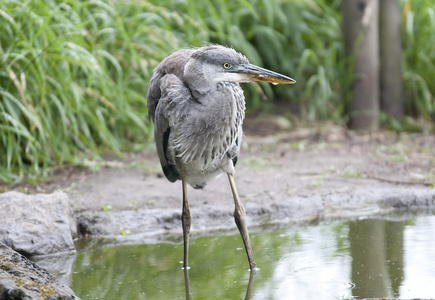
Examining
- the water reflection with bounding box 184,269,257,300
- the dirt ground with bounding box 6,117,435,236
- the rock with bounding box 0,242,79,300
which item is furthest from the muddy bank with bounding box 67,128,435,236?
the rock with bounding box 0,242,79,300

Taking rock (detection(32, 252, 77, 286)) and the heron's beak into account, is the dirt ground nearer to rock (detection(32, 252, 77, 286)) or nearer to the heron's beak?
rock (detection(32, 252, 77, 286))

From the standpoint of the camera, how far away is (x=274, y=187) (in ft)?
17.7

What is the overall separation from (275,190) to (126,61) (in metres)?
2.64

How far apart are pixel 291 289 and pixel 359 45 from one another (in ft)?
15.4

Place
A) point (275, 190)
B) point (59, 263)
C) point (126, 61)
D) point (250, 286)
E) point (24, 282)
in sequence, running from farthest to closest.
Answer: point (126, 61)
point (275, 190)
point (59, 263)
point (250, 286)
point (24, 282)

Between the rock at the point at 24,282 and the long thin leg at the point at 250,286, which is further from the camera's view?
the long thin leg at the point at 250,286

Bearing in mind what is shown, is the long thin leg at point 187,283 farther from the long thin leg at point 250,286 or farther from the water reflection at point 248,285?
the long thin leg at point 250,286

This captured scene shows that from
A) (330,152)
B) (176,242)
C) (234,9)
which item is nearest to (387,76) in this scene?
(330,152)

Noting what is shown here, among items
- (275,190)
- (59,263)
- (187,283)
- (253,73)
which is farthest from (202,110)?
(275,190)

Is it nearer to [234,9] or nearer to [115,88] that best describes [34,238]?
[115,88]

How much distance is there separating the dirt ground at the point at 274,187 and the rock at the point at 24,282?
1612mm

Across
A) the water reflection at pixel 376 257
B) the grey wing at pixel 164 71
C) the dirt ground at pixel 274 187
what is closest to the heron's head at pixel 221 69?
the grey wing at pixel 164 71

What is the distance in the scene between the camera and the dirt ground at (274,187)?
189 inches

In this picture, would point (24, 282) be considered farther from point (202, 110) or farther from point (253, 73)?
point (253, 73)
